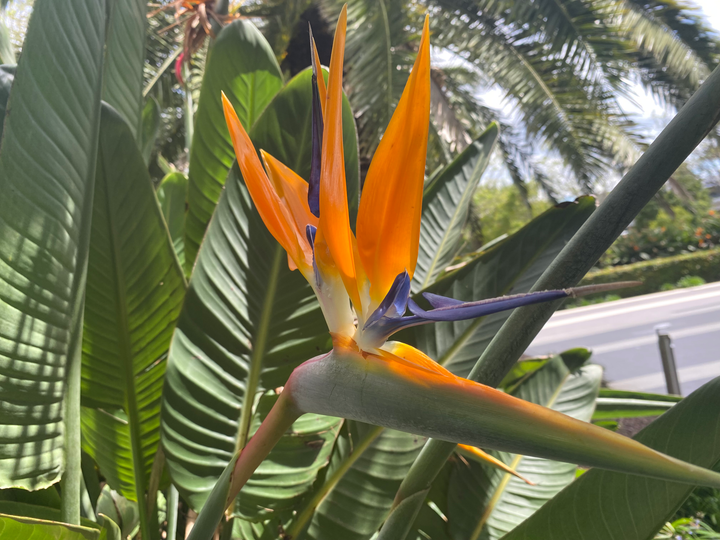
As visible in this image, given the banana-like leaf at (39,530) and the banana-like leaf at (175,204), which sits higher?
the banana-like leaf at (175,204)

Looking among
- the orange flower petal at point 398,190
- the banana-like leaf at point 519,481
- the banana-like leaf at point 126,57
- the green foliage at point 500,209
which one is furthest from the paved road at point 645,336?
the green foliage at point 500,209

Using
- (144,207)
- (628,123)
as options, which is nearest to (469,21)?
(628,123)

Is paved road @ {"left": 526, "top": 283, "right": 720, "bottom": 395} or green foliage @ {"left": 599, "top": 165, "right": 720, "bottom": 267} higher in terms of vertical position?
green foliage @ {"left": 599, "top": 165, "right": 720, "bottom": 267}

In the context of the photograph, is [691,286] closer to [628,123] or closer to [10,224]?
[628,123]

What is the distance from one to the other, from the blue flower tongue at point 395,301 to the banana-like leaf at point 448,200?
0.48m

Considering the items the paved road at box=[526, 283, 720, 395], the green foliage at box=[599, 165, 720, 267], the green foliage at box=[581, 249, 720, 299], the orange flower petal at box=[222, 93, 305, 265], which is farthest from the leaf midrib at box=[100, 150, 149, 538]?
the green foliage at box=[599, 165, 720, 267]

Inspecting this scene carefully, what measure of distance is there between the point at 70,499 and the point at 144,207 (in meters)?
0.27

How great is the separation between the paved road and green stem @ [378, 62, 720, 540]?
127 inches

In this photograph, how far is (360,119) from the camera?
128 inches

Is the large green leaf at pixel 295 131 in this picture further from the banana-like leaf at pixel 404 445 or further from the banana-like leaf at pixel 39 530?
the banana-like leaf at pixel 39 530

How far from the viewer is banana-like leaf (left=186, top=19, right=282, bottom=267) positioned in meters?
0.65

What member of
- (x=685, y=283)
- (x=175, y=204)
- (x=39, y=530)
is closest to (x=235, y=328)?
(x=39, y=530)

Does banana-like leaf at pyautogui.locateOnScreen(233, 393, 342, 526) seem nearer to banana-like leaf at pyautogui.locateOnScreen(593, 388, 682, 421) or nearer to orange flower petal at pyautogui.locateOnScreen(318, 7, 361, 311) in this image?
orange flower petal at pyautogui.locateOnScreen(318, 7, 361, 311)

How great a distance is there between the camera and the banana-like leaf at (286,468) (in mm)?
506
